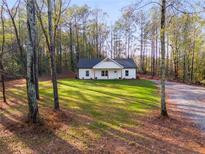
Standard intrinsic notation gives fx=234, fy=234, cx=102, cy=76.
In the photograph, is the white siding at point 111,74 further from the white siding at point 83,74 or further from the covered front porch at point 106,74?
the white siding at point 83,74

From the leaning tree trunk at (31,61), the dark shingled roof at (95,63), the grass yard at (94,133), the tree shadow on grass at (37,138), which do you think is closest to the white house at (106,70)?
the dark shingled roof at (95,63)

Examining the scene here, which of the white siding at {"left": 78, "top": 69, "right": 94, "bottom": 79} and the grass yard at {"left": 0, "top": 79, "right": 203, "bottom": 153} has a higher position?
the white siding at {"left": 78, "top": 69, "right": 94, "bottom": 79}

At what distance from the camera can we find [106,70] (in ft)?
125

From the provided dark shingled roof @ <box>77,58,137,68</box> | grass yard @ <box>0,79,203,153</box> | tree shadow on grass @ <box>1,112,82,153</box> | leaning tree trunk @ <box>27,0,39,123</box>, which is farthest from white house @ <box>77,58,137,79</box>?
leaning tree trunk @ <box>27,0,39,123</box>

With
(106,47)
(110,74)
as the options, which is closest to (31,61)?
(110,74)

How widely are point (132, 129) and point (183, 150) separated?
238cm

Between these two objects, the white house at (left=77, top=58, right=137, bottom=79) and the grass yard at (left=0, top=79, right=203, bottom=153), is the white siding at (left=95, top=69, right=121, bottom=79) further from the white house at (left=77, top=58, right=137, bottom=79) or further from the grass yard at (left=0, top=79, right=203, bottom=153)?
the grass yard at (left=0, top=79, right=203, bottom=153)

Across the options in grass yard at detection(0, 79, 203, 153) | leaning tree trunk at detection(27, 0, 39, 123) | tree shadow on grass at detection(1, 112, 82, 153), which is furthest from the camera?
leaning tree trunk at detection(27, 0, 39, 123)

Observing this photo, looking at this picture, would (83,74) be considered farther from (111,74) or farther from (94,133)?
(94,133)

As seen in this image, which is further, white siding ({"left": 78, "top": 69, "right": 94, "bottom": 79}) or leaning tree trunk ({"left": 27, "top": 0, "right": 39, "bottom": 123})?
white siding ({"left": 78, "top": 69, "right": 94, "bottom": 79})

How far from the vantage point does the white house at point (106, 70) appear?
37500 mm

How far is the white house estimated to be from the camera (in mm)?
37500

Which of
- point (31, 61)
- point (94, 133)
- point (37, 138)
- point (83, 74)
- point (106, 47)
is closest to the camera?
point (37, 138)

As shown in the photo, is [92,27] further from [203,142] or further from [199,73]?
[203,142]
